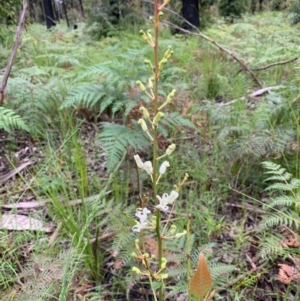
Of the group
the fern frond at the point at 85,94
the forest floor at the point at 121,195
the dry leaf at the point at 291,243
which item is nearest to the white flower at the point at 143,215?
the forest floor at the point at 121,195

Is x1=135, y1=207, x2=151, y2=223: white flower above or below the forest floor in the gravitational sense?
above

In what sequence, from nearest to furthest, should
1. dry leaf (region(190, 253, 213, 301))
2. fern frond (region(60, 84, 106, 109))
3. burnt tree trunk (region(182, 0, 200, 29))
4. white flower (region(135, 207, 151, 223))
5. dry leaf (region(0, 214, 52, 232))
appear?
dry leaf (region(190, 253, 213, 301)), white flower (region(135, 207, 151, 223)), dry leaf (region(0, 214, 52, 232)), fern frond (region(60, 84, 106, 109)), burnt tree trunk (region(182, 0, 200, 29))

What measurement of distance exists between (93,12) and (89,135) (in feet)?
21.0

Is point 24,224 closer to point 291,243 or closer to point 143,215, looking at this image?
point 143,215

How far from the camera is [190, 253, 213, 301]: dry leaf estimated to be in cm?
79

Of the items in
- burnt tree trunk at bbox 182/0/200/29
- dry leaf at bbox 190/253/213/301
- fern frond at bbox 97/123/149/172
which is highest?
dry leaf at bbox 190/253/213/301

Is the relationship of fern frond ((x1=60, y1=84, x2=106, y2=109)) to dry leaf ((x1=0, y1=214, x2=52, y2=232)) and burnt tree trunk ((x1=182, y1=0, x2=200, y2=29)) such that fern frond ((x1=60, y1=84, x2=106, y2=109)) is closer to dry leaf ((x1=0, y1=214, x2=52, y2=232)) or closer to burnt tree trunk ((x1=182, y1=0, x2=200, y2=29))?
dry leaf ((x1=0, y1=214, x2=52, y2=232))

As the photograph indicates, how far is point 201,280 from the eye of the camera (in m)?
0.81

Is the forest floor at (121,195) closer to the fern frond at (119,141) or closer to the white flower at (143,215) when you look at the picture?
the fern frond at (119,141)

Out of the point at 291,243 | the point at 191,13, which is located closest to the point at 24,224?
the point at 291,243

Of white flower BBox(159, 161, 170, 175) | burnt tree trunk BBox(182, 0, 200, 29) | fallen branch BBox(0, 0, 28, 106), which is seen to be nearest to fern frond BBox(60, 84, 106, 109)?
fallen branch BBox(0, 0, 28, 106)

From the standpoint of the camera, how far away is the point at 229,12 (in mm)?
13539

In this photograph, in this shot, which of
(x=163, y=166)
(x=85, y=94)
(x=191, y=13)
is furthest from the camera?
(x=191, y=13)

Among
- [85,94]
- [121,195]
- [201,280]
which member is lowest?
[121,195]
